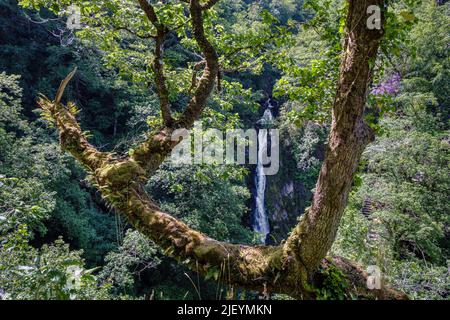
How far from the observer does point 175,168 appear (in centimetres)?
1055

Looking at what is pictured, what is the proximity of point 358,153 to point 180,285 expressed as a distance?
10.3m

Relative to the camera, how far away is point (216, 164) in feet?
15.2

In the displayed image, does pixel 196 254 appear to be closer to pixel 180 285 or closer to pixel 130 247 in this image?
pixel 130 247

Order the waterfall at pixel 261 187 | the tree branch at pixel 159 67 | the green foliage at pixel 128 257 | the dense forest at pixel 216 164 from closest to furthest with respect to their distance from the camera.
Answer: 1. the dense forest at pixel 216 164
2. the tree branch at pixel 159 67
3. the green foliage at pixel 128 257
4. the waterfall at pixel 261 187

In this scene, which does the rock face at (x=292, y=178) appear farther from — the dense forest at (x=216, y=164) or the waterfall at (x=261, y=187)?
the waterfall at (x=261, y=187)

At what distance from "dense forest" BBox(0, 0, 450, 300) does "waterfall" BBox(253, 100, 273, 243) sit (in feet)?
0.50

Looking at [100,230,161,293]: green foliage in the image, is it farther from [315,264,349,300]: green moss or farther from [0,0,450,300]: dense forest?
[315,264,349,300]: green moss

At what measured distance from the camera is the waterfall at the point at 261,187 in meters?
16.8

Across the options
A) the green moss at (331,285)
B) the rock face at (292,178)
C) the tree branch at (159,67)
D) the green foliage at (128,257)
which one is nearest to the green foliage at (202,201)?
the green foliage at (128,257)

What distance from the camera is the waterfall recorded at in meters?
16.8

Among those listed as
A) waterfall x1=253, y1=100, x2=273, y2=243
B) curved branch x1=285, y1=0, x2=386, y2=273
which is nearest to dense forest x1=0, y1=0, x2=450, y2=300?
curved branch x1=285, y1=0, x2=386, y2=273

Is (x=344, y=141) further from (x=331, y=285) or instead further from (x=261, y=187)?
(x=261, y=187)

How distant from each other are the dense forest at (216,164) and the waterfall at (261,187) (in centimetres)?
15

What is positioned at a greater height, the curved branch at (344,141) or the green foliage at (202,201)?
the curved branch at (344,141)
